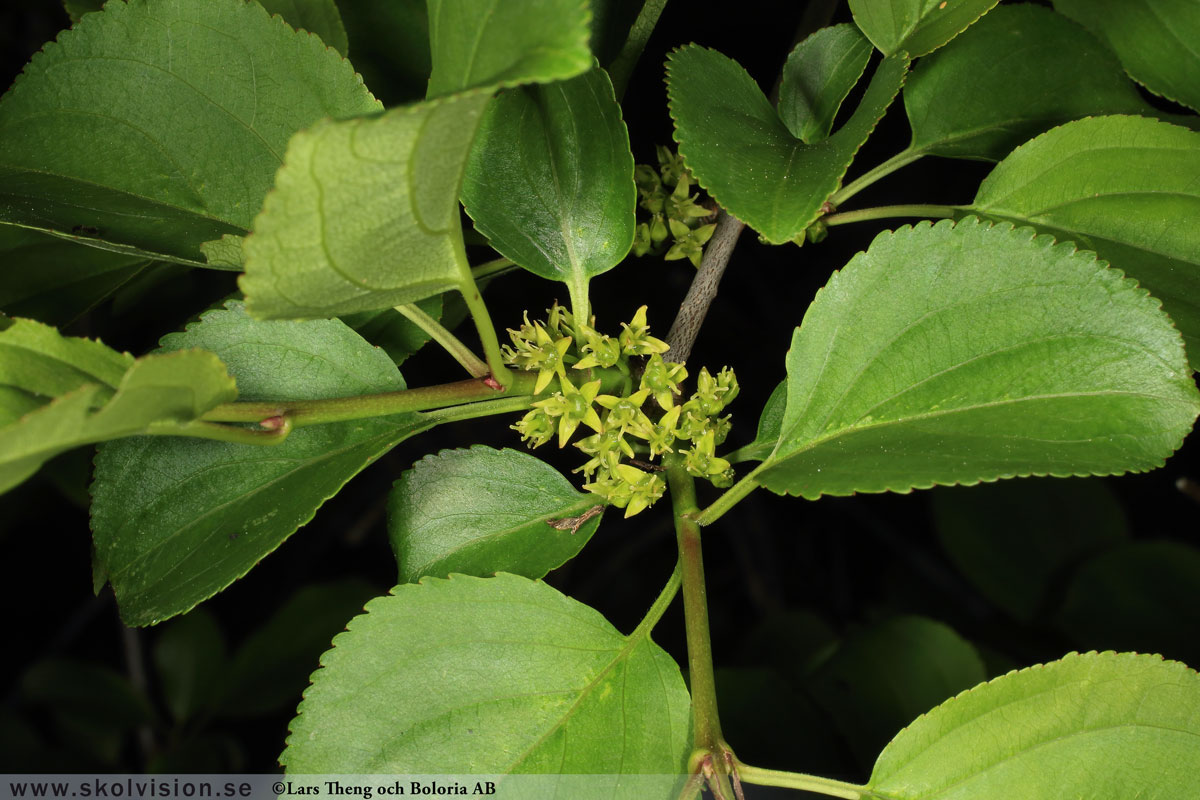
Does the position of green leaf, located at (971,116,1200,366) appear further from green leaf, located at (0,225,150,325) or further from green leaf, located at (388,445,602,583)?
green leaf, located at (0,225,150,325)

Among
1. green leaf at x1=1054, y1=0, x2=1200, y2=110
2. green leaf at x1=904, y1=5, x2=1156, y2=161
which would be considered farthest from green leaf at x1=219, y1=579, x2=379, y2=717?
green leaf at x1=1054, y1=0, x2=1200, y2=110

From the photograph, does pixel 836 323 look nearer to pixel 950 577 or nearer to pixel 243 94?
pixel 243 94

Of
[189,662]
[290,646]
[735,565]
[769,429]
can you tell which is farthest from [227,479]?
[735,565]

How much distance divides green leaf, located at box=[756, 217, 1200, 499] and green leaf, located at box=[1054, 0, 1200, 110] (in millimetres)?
392

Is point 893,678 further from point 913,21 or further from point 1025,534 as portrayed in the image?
point 913,21

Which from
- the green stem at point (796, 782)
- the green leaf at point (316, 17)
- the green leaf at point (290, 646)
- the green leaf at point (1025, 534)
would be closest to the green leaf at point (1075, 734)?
the green stem at point (796, 782)

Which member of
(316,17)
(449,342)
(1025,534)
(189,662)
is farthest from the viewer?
(189,662)

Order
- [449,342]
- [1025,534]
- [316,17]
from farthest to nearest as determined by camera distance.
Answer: [1025,534]
[316,17]
[449,342]

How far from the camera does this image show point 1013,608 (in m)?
1.92

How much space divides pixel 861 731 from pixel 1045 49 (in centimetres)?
105

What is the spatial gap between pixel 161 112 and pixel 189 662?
67.9 inches

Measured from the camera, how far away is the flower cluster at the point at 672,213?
1041mm

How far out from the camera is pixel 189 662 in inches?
86.7

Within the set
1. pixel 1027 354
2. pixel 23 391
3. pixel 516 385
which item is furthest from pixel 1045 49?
pixel 23 391
